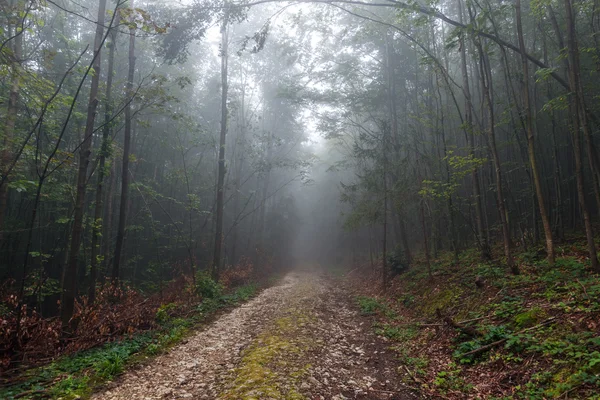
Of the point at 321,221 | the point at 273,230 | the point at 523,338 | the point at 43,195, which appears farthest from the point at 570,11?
the point at 321,221

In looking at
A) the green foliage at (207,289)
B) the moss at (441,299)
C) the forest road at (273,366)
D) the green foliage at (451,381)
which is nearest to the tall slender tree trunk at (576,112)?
the moss at (441,299)

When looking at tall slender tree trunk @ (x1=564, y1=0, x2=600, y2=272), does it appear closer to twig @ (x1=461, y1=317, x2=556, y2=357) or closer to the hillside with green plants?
the hillside with green plants

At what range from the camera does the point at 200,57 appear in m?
23.9

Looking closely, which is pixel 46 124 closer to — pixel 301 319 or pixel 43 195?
pixel 43 195

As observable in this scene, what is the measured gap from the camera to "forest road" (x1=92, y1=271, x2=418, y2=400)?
4.14 meters

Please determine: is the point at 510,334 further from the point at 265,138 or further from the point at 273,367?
the point at 265,138

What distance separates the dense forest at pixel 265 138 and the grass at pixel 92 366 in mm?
540

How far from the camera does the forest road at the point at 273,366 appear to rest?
13.6ft

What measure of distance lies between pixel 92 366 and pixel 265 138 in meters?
17.7

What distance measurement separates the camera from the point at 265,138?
69.4 feet

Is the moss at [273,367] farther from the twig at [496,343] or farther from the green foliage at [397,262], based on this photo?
the green foliage at [397,262]

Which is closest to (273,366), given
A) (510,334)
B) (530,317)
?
(510,334)

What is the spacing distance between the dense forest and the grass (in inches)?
21.3

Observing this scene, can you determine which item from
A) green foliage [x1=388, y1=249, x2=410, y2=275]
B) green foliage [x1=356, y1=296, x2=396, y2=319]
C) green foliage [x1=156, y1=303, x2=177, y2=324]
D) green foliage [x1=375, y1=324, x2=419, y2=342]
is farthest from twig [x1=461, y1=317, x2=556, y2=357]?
green foliage [x1=388, y1=249, x2=410, y2=275]
